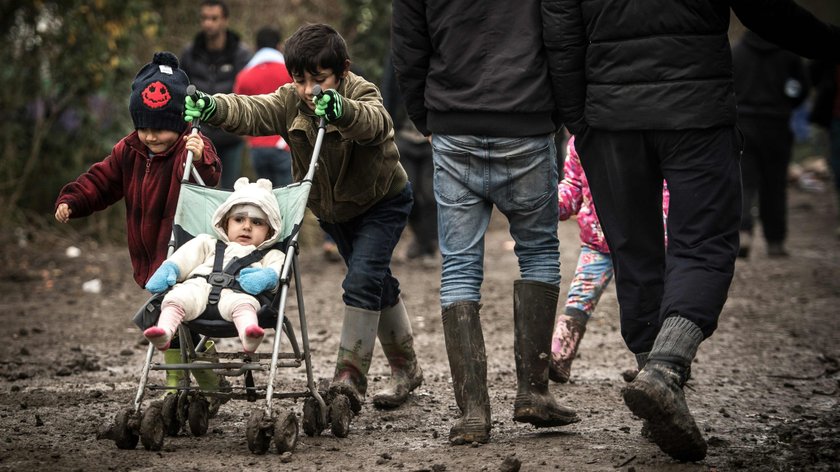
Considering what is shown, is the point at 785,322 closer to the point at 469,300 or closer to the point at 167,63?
the point at 469,300

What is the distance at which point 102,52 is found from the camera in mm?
12820

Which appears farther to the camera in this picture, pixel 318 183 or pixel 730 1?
pixel 318 183

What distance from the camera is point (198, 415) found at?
505 centimetres

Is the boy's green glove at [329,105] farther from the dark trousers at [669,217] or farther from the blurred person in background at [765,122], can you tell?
the blurred person in background at [765,122]

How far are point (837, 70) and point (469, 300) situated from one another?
9.48 metres

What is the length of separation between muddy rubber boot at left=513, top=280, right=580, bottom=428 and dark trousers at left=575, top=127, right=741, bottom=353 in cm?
33

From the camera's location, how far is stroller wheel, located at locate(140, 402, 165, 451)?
4.69 meters

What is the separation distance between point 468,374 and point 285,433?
31.2 inches

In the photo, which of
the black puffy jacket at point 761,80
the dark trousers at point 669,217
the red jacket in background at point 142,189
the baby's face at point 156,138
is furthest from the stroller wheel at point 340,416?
the black puffy jacket at point 761,80

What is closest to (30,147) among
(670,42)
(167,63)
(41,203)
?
(41,203)

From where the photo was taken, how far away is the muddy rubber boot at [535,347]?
4953 mm

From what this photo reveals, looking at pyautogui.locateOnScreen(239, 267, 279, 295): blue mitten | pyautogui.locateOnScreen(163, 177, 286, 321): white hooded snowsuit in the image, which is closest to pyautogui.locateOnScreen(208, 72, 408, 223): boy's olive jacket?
pyautogui.locateOnScreen(163, 177, 286, 321): white hooded snowsuit

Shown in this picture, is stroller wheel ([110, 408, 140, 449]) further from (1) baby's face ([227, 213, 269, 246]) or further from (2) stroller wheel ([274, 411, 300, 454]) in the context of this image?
(1) baby's face ([227, 213, 269, 246])

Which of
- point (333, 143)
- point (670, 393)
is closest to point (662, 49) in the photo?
point (670, 393)
